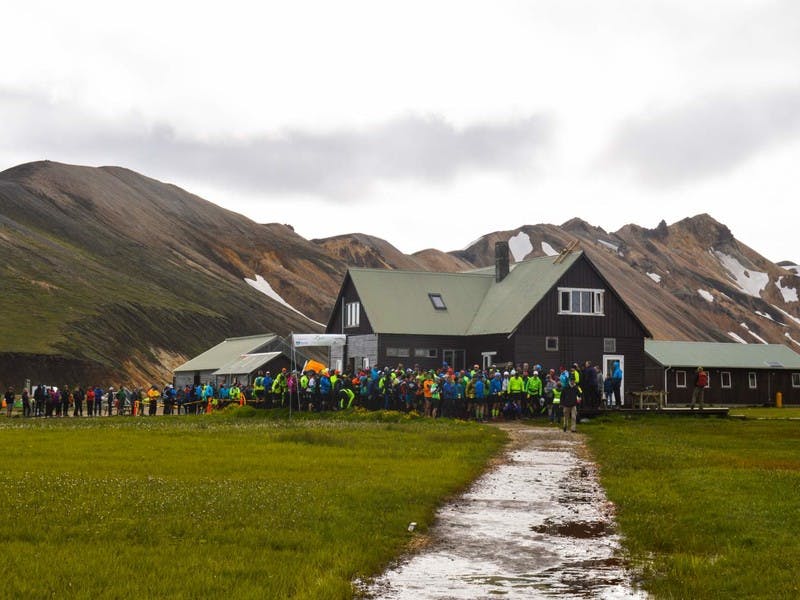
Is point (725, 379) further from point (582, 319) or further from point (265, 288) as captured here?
point (265, 288)

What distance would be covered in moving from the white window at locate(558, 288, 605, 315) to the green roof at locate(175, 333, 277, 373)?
30694 millimetres

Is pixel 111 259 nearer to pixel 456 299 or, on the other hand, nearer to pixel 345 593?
pixel 456 299

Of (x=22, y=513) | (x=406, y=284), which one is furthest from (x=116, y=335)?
(x=22, y=513)

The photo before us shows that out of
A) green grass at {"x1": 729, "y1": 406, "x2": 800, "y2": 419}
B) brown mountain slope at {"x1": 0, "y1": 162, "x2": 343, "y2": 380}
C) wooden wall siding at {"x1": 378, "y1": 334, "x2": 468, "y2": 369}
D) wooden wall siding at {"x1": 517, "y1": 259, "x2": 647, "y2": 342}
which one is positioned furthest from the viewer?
brown mountain slope at {"x1": 0, "y1": 162, "x2": 343, "y2": 380}

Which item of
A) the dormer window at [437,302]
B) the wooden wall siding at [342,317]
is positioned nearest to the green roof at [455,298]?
the dormer window at [437,302]

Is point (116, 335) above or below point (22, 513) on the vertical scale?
above

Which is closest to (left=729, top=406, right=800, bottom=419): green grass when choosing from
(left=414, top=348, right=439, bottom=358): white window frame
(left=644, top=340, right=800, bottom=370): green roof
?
(left=644, top=340, right=800, bottom=370): green roof

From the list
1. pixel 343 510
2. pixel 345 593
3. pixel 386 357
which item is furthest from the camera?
pixel 386 357

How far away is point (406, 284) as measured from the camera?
72.1 meters

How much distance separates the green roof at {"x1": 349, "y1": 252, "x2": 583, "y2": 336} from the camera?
218ft

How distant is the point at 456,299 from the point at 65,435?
38238 mm

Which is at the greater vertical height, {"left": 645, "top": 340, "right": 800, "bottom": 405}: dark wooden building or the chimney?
the chimney

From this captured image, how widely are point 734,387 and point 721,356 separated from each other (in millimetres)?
3063

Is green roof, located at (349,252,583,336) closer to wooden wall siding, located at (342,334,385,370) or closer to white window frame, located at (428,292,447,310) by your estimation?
white window frame, located at (428,292,447,310)
